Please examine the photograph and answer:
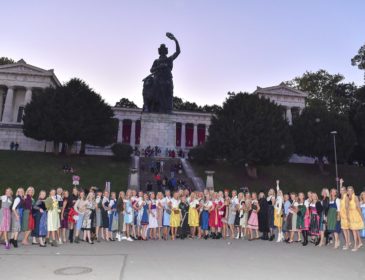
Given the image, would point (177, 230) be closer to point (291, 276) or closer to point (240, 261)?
point (240, 261)

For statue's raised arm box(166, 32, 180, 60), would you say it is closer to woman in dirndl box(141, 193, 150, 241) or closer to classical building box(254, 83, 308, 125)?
woman in dirndl box(141, 193, 150, 241)

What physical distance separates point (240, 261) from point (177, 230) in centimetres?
698

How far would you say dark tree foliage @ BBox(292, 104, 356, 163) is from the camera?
51.7 m

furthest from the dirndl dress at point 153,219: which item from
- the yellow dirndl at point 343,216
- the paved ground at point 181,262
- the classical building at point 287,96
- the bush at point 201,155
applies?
the classical building at point 287,96

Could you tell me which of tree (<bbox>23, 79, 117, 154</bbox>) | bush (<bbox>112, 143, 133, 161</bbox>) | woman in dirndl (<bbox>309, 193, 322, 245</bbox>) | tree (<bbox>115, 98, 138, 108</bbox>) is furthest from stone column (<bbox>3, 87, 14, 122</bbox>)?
woman in dirndl (<bbox>309, 193, 322, 245</bbox>)

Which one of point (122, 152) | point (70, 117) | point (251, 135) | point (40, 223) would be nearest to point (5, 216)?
point (40, 223)

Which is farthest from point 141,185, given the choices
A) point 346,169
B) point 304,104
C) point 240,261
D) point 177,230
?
point 304,104

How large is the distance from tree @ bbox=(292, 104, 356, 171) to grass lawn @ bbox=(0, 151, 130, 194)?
27.1m

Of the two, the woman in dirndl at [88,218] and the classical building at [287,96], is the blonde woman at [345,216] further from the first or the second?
the classical building at [287,96]

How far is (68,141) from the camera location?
161 feet

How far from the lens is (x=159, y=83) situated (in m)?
38.1

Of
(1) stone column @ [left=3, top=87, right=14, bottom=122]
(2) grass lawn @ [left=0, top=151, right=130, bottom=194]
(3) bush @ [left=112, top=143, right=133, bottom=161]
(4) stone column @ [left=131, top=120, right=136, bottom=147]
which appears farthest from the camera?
(4) stone column @ [left=131, top=120, right=136, bottom=147]

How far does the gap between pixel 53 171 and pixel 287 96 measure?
5743 cm

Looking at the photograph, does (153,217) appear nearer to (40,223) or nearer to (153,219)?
(153,219)
